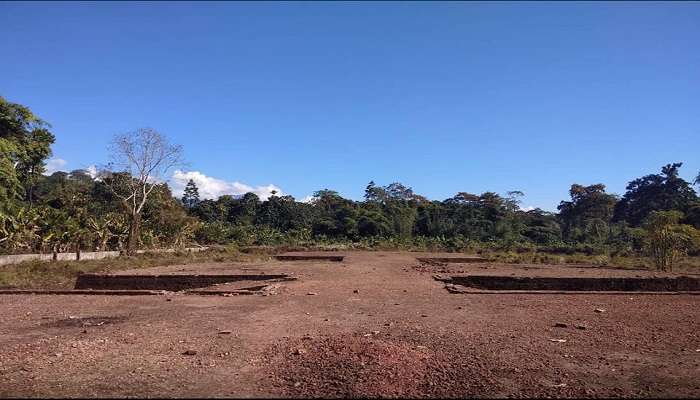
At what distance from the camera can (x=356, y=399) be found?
404cm

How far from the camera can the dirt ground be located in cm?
441

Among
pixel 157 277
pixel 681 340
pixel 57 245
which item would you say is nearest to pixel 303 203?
pixel 57 245

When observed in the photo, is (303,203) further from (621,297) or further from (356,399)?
(356,399)

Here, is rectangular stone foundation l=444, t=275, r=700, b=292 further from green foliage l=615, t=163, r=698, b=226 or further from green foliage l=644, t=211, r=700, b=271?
green foliage l=615, t=163, r=698, b=226

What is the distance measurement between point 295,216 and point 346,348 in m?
A: 49.9

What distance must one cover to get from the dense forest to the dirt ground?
11262 millimetres

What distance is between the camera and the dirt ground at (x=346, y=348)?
4410 mm

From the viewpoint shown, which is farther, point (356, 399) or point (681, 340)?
point (681, 340)

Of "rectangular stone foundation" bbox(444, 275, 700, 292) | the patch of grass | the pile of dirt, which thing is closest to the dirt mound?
the pile of dirt

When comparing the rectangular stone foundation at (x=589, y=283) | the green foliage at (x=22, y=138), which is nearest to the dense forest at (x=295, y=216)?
the green foliage at (x=22, y=138)

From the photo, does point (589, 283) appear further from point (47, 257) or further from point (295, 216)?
point (295, 216)

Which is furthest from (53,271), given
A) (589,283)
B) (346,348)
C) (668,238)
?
(668,238)

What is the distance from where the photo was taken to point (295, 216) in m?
55.2

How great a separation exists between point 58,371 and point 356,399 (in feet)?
9.61
